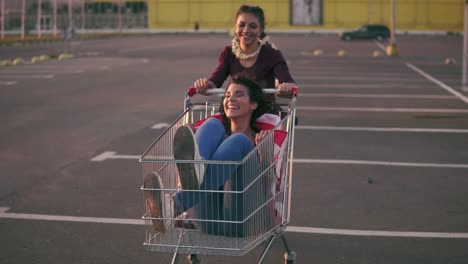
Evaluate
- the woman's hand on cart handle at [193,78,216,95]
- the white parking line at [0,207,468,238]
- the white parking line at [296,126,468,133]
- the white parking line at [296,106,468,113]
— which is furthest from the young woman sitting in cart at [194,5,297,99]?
the white parking line at [296,106,468,113]

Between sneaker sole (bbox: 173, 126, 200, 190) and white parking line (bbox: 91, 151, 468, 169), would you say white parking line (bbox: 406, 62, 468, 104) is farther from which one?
sneaker sole (bbox: 173, 126, 200, 190)

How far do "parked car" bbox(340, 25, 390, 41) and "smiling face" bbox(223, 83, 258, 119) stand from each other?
5971 centimetres

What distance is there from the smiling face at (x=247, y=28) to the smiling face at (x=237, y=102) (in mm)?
962

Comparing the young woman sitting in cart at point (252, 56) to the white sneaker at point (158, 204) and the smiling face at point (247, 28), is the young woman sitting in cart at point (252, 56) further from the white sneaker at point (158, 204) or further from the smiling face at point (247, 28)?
the white sneaker at point (158, 204)

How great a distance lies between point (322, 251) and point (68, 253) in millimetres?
1803

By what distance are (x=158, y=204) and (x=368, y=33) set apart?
63.6 meters

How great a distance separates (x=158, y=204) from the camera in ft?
14.4

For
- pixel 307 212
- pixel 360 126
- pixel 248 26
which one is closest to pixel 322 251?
pixel 307 212

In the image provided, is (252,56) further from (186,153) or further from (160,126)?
(160,126)

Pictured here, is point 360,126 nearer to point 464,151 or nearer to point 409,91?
point 464,151

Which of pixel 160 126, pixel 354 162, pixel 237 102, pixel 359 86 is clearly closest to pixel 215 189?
pixel 237 102

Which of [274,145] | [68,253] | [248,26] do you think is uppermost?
[248,26]

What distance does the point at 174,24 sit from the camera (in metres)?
94.8

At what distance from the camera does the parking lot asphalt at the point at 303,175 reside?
5.81 m
